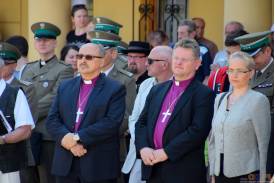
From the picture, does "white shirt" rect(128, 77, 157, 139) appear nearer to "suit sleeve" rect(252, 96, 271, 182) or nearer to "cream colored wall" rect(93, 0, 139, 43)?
"suit sleeve" rect(252, 96, 271, 182)

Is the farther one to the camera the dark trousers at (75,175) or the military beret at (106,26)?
the military beret at (106,26)

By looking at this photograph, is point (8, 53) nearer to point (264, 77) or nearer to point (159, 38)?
point (264, 77)

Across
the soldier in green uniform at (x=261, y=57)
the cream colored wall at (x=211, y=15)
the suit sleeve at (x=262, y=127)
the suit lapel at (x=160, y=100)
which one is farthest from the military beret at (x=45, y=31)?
the suit sleeve at (x=262, y=127)

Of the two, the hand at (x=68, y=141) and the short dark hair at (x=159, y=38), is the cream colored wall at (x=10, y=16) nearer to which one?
the short dark hair at (x=159, y=38)

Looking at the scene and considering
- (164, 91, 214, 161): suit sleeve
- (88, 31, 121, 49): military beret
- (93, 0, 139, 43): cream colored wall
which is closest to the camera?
(164, 91, 214, 161): suit sleeve

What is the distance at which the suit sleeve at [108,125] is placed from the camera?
828cm

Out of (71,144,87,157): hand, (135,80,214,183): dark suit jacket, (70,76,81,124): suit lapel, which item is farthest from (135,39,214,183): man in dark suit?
(70,76,81,124): suit lapel

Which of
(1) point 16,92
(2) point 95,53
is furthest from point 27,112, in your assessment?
(2) point 95,53

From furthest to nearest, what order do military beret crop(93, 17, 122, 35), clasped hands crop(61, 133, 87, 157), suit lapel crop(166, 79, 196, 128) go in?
military beret crop(93, 17, 122, 35), clasped hands crop(61, 133, 87, 157), suit lapel crop(166, 79, 196, 128)

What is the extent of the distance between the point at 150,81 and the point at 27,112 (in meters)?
1.35

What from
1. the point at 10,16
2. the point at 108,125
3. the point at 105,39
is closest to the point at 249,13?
the point at 105,39

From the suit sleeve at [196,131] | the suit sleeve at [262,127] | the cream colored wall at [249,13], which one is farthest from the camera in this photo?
the cream colored wall at [249,13]

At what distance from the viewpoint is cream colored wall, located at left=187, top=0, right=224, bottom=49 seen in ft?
42.9

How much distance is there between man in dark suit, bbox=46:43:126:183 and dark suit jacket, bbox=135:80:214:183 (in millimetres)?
417
